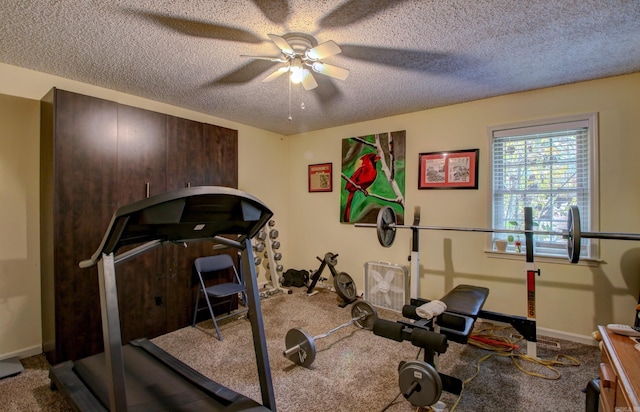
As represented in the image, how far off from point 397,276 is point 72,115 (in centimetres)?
354

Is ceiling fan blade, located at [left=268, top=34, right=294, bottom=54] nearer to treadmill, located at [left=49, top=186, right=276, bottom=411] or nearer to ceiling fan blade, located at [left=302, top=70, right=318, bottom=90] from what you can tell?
ceiling fan blade, located at [left=302, top=70, right=318, bottom=90]

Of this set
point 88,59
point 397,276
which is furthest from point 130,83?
point 397,276

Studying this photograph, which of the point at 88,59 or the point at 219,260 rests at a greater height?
the point at 88,59

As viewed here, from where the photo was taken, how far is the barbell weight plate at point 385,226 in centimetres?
280

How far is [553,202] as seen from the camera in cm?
292

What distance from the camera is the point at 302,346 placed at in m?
2.33

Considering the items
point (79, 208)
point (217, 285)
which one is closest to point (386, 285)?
point (217, 285)

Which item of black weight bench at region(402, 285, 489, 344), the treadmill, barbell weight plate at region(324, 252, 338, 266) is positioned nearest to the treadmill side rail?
the treadmill

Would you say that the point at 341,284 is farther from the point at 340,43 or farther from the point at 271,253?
the point at 340,43

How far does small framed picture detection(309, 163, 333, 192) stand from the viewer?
4.44 m

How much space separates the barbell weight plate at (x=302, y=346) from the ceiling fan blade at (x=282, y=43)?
210 centimetres

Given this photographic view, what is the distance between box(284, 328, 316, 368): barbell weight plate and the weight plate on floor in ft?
4.39

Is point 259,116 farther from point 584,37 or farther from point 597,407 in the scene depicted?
point 597,407

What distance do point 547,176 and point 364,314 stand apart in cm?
230
